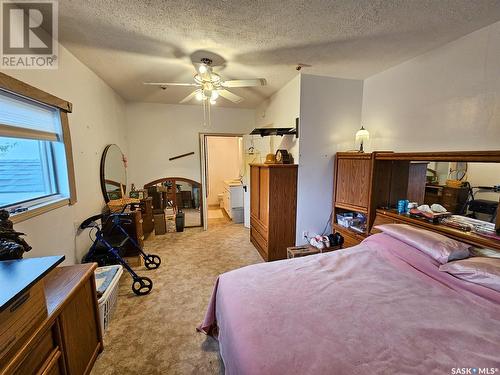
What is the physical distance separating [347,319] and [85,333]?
1659 millimetres

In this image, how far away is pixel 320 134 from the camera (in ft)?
9.64

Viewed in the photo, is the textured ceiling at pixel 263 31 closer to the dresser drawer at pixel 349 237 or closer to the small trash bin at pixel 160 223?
the dresser drawer at pixel 349 237

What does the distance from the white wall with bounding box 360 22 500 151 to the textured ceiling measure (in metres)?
0.14

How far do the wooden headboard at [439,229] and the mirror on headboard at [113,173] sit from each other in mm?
3534

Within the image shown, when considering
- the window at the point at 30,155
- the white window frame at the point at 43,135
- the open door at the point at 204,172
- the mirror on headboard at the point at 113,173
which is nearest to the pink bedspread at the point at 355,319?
the white window frame at the point at 43,135

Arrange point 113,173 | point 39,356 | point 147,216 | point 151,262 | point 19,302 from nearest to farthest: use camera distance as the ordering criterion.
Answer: point 19,302
point 39,356
point 151,262
point 113,173
point 147,216

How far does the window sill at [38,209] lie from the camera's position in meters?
1.41

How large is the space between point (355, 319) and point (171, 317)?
1.63 m

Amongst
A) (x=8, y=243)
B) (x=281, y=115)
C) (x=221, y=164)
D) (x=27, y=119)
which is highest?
(x=281, y=115)

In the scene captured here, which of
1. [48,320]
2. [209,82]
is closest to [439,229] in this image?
[209,82]

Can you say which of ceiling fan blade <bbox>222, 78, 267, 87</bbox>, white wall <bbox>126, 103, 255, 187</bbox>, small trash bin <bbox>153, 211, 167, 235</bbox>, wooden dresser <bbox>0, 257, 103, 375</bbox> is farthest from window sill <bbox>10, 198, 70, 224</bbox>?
white wall <bbox>126, 103, 255, 187</bbox>

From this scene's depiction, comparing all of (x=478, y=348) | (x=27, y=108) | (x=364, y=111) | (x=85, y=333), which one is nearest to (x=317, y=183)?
(x=364, y=111)

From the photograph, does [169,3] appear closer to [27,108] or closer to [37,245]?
[27,108]

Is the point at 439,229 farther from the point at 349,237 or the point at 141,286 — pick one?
the point at 141,286
